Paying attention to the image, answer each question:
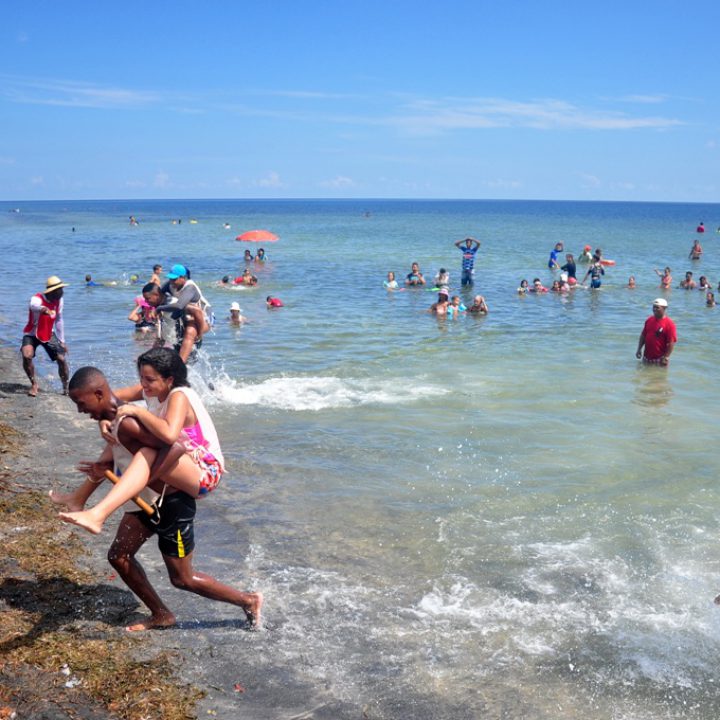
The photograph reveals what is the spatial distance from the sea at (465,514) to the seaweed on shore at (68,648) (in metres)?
0.53

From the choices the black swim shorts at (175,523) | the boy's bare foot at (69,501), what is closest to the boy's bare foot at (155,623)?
the black swim shorts at (175,523)

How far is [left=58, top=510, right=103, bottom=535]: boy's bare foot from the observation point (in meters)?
4.02

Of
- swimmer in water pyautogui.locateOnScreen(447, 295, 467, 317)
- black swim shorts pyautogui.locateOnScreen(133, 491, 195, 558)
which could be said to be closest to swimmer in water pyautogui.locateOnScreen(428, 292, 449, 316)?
swimmer in water pyautogui.locateOnScreen(447, 295, 467, 317)

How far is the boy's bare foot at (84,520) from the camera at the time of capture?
4016mm

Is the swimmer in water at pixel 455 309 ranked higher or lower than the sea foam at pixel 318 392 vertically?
higher

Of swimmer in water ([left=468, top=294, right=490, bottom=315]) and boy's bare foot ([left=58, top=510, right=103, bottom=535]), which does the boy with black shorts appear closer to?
boy's bare foot ([left=58, top=510, right=103, bottom=535])

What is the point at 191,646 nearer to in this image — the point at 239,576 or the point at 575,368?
the point at 239,576

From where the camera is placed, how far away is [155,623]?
523 centimetres

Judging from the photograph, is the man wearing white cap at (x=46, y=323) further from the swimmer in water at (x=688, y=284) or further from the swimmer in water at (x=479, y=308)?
the swimmer in water at (x=688, y=284)

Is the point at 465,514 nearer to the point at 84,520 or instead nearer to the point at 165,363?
the point at 165,363

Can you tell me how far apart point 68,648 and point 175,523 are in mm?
1014

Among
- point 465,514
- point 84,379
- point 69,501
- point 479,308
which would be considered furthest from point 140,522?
point 479,308

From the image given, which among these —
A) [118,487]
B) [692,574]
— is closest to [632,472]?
[692,574]

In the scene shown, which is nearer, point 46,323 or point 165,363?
point 165,363
